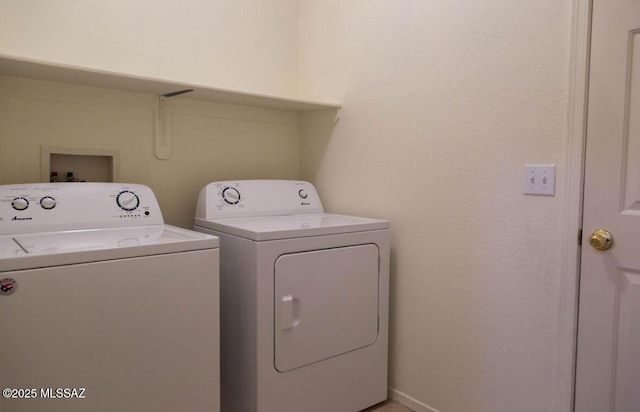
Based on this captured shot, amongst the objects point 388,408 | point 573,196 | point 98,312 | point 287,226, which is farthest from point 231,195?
point 573,196

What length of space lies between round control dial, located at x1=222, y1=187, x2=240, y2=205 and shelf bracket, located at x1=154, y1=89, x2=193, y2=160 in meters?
0.35

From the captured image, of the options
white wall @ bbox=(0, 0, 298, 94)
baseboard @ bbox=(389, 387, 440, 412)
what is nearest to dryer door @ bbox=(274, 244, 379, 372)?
baseboard @ bbox=(389, 387, 440, 412)

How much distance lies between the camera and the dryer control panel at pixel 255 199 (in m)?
2.07

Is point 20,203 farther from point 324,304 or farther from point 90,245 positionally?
point 324,304

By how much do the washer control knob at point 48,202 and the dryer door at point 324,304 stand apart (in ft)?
2.89

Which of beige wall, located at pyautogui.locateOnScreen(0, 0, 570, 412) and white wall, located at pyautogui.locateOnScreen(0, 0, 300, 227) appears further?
white wall, located at pyautogui.locateOnScreen(0, 0, 300, 227)

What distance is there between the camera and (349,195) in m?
2.36

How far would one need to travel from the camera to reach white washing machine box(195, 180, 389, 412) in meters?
1.69

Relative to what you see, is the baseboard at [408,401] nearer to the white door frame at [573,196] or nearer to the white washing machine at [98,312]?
the white door frame at [573,196]

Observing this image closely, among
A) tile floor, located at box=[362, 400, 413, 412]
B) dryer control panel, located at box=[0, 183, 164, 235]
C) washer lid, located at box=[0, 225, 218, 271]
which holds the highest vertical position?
dryer control panel, located at box=[0, 183, 164, 235]

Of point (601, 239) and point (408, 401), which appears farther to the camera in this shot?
point (408, 401)

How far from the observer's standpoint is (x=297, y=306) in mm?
1768

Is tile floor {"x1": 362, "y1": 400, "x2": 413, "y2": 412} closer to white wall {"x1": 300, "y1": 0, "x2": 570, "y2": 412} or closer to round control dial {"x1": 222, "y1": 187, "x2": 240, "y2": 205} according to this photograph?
white wall {"x1": 300, "y1": 0, "x2": 570, "y2": 412}

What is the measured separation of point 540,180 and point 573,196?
125 mm
